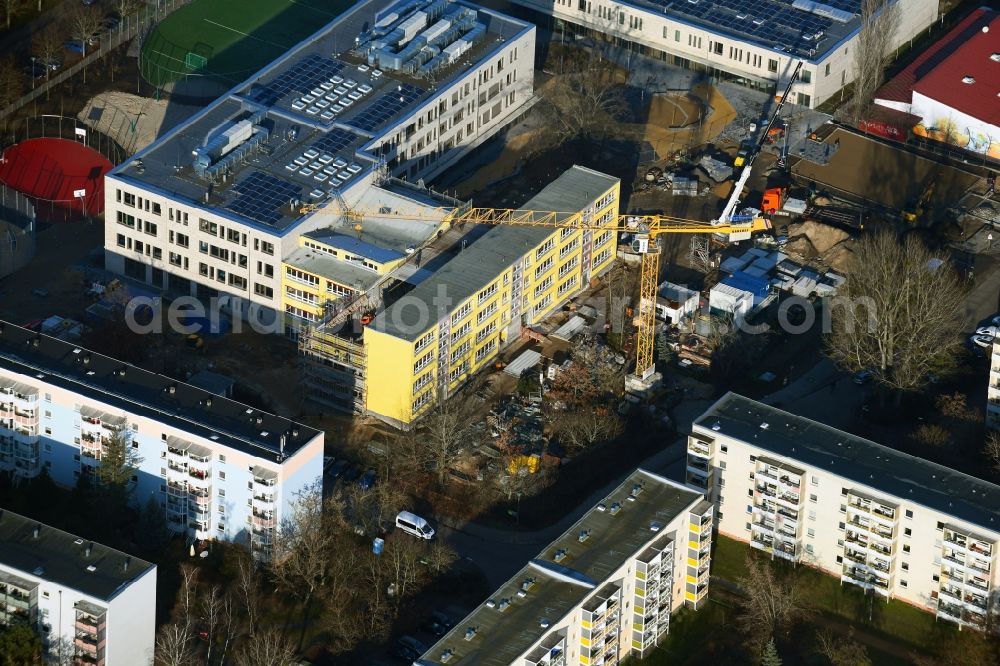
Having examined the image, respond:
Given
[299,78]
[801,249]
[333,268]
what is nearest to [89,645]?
[333,268]

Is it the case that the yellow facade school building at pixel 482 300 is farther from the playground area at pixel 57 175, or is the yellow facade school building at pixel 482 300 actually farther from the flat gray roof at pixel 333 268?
the playground area at pixel 57 175

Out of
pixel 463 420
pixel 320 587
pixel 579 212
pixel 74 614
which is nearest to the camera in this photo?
pixel 74 614

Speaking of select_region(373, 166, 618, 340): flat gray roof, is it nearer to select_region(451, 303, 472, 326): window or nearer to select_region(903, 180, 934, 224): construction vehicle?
select_region(451, 303, 472, 326): window

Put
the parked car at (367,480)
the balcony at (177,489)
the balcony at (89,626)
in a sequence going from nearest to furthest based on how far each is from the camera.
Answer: the balcony at (89,626)
the balcony at (177,489)
the parked car at (367,480)

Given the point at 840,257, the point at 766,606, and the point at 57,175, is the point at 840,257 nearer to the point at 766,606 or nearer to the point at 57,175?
the point at 766,606

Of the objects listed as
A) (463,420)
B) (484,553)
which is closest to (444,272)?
(463,420)

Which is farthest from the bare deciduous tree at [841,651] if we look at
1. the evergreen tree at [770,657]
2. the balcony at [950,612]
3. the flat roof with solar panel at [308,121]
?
the flat roof with solar panel at [308,121]

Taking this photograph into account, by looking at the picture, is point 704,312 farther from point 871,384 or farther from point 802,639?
point 802,639
